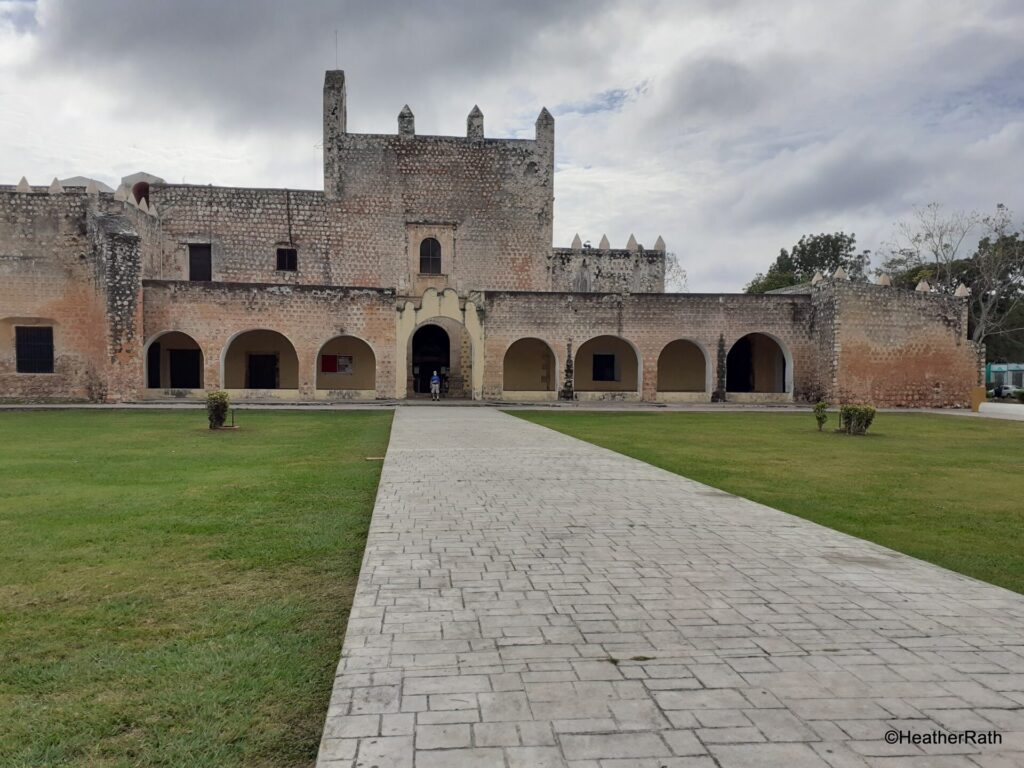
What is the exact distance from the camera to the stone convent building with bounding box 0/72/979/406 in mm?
23938

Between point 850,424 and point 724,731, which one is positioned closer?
point 724,731

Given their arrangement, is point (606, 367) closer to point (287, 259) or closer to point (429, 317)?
point (429, 317)

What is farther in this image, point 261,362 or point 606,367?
point 606,367

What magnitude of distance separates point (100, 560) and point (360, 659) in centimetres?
286

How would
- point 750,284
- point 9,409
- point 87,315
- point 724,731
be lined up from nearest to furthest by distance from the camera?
1. point 724,731
2. point 9,409
3. point 87,315
4. point 750,284

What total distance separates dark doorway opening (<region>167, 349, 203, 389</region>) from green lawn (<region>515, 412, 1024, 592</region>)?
635 inches

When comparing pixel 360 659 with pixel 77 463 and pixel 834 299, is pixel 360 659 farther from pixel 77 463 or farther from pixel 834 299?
pixel 834 299

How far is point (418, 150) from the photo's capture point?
29.7 meters

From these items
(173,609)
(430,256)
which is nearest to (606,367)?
(430,256)

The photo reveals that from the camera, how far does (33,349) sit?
2405 cm

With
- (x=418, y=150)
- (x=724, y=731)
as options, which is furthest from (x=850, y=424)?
(x=418, y=150)

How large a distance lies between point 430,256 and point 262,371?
850 cm

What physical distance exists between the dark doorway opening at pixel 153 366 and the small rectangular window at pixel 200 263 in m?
3.50

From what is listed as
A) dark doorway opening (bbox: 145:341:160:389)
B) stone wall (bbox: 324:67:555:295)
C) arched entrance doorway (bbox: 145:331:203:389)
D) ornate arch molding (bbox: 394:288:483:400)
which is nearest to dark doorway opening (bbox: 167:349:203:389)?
arched entrance doorway (bbox: 145:331:203:389)
